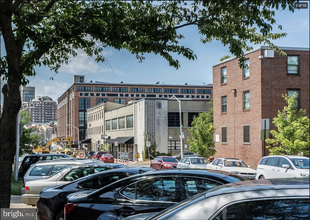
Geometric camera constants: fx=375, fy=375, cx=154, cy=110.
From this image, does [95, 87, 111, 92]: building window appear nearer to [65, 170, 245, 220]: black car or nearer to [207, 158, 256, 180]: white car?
[207, 158, 256, 180]: white car

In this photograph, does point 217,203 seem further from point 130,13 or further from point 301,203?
point 130,13

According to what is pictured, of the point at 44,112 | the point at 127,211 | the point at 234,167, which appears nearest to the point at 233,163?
the point at 234,167

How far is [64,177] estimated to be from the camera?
1149 centimetres

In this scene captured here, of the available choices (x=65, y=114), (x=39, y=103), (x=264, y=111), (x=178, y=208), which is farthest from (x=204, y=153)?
(x=39, y=103)

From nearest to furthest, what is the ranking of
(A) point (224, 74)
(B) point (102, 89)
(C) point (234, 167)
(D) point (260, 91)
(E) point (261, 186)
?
(E) point (261, 186)
(C) point (234, 167)
(D) point (260, 91)
(A) point (224, 74)
(B) point (102, 89)

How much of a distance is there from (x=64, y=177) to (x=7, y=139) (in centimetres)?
384

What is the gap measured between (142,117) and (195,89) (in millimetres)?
70992

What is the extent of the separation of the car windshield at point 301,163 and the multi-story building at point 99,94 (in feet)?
318

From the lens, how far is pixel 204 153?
39938 millimetres

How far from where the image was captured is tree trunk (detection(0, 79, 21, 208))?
7906 millimetres

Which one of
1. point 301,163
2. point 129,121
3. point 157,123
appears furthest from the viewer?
point 129,121

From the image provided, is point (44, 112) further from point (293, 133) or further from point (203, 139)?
point (293, 133)

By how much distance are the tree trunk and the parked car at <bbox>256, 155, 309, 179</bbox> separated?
1231cm

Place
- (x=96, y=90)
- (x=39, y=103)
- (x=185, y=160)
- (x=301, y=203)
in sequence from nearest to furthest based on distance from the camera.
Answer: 1. (x=301, y=203)
2. (x=185, y=160)
3. (x=96, y=90)
4. (x=39, y=103)
